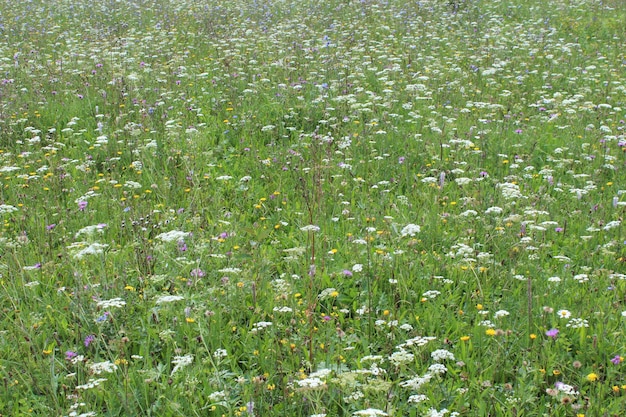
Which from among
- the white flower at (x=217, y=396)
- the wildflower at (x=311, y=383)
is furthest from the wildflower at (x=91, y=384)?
the wildflower at (x=311, y=383)

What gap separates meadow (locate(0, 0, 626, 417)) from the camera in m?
2.80

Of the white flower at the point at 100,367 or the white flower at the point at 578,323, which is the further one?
the white flower at the point at 578,323

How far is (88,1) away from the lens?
15.1 m

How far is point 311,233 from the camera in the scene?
401 cm

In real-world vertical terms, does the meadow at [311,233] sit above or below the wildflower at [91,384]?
below

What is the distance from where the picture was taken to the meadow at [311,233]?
280 centimetres

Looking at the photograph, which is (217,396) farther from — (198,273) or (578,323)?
(578,323)

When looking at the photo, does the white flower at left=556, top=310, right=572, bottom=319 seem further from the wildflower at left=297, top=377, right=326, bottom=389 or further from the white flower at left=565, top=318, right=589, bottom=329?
the wildflower at left=297, top=377, right=326, bottom=389

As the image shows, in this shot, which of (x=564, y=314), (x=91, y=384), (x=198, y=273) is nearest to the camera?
(x=91, y=384)

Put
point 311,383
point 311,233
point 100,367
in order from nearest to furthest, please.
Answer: point 311,383
point 100,367
point 311,233

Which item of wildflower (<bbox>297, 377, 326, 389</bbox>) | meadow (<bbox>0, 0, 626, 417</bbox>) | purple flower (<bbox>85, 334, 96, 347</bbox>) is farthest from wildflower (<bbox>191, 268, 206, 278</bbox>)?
wildflower (<bbox>297, 377, 326, 389</bbox>)

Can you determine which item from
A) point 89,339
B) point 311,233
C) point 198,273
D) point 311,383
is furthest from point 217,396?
point 311,233

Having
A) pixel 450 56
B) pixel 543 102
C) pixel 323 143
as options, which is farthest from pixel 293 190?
pixel 450 56

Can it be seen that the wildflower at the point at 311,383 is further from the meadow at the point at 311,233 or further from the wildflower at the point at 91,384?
the wildflower at the point at 91,384
